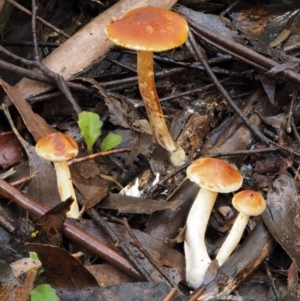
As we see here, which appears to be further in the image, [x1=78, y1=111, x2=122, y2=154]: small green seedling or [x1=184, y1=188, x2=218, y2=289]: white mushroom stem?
[x1=78, y1=111, x2=122, y2=154]: small green seedling

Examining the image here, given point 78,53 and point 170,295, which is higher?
point 78,53

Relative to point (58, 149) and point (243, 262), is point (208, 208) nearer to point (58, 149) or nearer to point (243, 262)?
point (243, 262)

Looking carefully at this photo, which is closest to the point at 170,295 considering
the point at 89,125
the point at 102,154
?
the point at 102,154

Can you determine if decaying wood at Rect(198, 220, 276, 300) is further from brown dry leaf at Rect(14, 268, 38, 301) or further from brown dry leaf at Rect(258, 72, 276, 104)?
brown dry leaf at Rect(258, 72, 276, 104)

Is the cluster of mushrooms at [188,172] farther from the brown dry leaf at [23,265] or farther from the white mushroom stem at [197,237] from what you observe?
the brown dry leaf at [23,265]

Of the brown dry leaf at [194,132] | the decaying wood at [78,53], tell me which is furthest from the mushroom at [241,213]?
the decaying wood at [78,53]

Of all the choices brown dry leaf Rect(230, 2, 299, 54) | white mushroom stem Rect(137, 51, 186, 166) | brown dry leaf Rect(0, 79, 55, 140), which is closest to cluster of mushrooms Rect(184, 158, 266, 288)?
white mushroom stem Rect(137, 51, 186, 166)

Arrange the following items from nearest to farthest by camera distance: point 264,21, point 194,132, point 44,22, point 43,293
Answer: point 43,293, point 194,132, point 44,22, point 264,21
